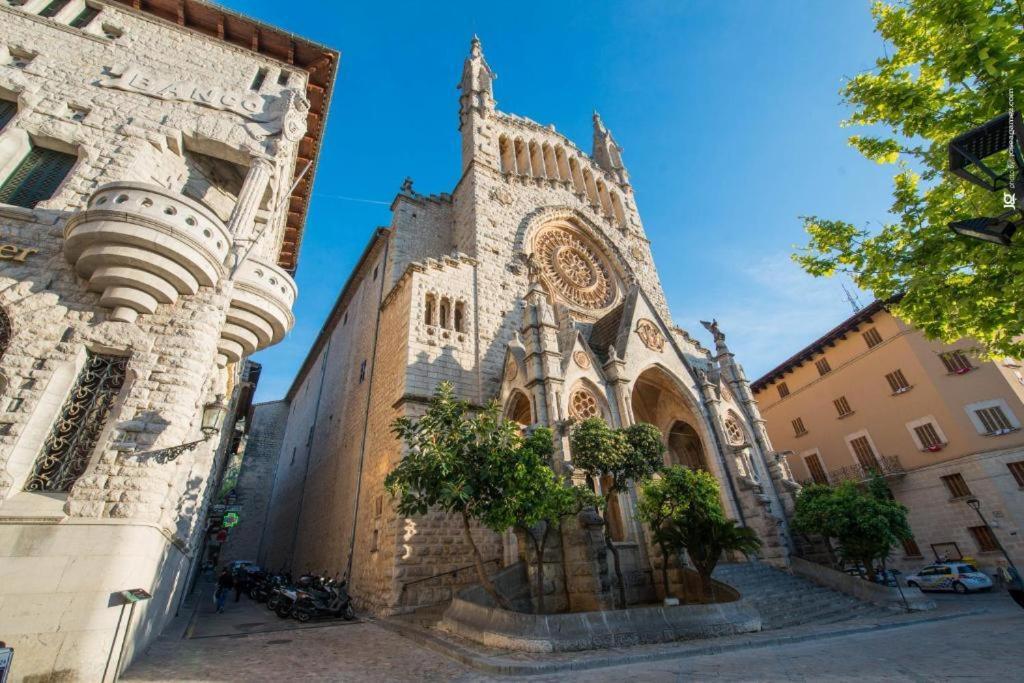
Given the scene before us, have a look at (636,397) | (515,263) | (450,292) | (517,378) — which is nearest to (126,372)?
(517,378)

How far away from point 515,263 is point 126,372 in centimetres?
1496

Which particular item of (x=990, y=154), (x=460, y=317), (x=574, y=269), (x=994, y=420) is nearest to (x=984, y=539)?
(x=994, y=420)

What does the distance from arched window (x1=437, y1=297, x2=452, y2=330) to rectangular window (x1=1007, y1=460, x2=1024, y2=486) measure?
23.3 meters

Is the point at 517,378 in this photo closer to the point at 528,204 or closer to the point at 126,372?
the point at 126,372

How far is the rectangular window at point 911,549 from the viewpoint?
20.5 m

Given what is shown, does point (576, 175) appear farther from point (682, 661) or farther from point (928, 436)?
point (682, 661)

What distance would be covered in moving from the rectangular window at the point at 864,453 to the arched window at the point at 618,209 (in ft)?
58.4

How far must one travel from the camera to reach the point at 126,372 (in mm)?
6949

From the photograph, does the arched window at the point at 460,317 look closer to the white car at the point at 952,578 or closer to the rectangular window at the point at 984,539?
the white car at the point at 952,578

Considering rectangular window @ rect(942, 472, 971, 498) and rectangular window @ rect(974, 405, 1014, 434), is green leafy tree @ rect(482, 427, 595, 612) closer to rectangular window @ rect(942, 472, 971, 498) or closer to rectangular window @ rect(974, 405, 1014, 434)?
rectangular window @ rect(942, 472, 971, 498)

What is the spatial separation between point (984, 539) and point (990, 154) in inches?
898

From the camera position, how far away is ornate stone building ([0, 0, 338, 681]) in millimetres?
5570

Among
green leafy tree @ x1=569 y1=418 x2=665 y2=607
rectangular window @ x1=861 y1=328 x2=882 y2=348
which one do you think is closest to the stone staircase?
green leafy tree @ x1=569 y1=418 x2=665 y2=607

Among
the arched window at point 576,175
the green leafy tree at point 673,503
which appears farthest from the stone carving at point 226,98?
the arched window at point 576,175
